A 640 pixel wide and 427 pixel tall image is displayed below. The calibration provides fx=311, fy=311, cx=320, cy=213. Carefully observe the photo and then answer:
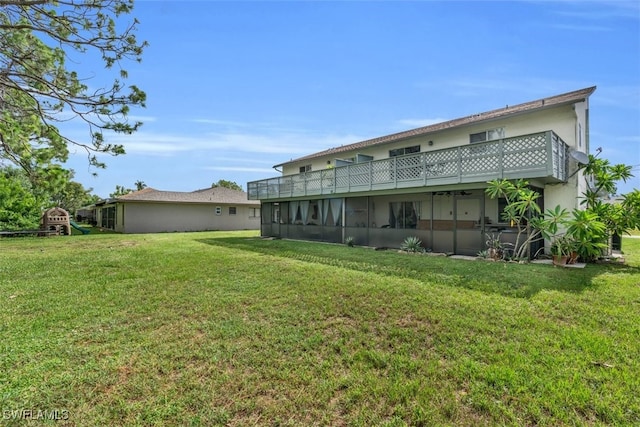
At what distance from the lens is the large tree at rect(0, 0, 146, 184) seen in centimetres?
667

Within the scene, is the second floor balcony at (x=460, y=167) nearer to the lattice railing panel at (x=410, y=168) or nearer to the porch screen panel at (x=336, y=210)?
the lattice railing panel at (x=410, y=168)

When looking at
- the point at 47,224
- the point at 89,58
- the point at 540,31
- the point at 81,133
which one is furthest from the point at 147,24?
the point at 47,224

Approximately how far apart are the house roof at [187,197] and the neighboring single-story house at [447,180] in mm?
11574

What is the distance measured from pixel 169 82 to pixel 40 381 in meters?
8.87

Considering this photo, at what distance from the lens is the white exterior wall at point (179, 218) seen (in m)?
25.4

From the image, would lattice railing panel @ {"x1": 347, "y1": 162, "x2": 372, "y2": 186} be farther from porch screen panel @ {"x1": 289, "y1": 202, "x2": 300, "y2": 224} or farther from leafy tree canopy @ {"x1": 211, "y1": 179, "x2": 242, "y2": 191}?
leafy tree canopy @ {"x1": 211, "y1": 179, "x2": 242, "y2": 191}

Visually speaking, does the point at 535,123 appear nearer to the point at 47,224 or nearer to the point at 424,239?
the point at 424,239

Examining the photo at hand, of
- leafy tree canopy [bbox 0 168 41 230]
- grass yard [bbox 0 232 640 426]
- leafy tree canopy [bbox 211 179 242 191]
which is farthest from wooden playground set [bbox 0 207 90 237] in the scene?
leafy tree canopy [bbox 211 179 242 191]

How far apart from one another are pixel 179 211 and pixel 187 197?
145 centimetres

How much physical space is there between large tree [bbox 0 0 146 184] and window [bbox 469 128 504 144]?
11.9 m

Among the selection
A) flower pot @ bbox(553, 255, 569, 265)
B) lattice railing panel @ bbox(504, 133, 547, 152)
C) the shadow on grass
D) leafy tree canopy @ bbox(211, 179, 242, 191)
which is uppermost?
leafy tree canopy @ bbox(211, 179, 242, 191)

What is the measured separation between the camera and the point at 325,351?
12.7ft

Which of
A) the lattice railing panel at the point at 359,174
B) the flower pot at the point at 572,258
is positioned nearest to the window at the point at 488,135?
the lattice railing panel at the point at 359,174

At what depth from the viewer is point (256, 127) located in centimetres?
2264
